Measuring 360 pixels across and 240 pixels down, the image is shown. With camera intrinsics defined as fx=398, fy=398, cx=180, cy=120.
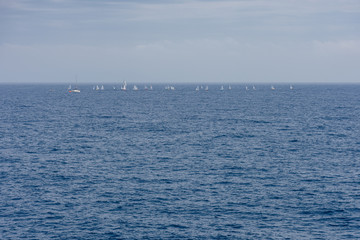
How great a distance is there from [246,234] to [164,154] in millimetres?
38518

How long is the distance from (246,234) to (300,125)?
81317 millimetres

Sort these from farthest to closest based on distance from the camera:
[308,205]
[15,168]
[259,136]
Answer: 1. [259,136]
2. [15,168]
3. [308,205]

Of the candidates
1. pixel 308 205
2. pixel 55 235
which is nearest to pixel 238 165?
pixel 308 205

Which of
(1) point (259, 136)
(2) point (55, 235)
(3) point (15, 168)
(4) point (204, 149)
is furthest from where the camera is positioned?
(1) point (259, 136)

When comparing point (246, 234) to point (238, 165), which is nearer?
point (246, 234)

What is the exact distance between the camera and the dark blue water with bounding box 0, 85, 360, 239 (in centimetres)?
4353

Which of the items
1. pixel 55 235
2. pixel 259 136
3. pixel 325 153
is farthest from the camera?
pixel 259 136

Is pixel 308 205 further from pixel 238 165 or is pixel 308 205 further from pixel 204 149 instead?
pixel 204 149

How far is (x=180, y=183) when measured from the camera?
58906 mm

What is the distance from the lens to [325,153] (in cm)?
7775

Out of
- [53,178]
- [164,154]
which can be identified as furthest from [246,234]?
[164,154]

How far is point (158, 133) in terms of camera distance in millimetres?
103938

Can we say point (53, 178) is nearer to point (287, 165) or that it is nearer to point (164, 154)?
point (164, 154)

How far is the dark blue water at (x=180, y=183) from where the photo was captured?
143ft
